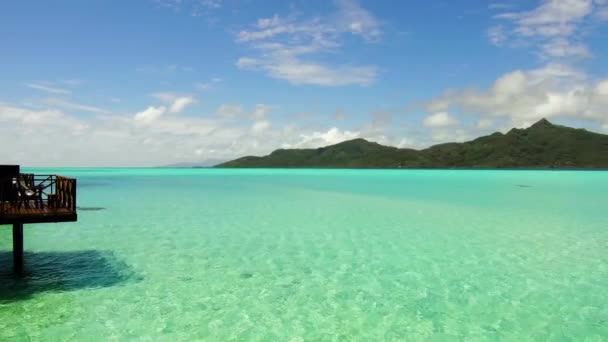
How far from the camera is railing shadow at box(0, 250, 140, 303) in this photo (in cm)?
1432

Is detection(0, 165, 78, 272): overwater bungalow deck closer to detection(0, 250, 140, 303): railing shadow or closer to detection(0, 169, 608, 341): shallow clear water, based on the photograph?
detection(0, 250, 140, 303): railing shadow

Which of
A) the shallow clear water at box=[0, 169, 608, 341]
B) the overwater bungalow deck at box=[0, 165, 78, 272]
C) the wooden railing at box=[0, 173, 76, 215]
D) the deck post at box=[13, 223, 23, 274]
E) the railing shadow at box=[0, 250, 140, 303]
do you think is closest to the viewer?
the shallow clear water at box=[0, 169, 608, 341]

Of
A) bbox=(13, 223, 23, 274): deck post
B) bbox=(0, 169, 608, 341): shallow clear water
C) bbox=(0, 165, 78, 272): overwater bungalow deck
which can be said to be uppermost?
bbox=(0, 165, 78, 272): overwater bungalow deck

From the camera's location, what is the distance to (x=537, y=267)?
17938 millimetres

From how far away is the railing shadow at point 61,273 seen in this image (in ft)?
47.0

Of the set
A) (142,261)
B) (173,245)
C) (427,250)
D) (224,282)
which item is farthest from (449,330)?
(173,245)

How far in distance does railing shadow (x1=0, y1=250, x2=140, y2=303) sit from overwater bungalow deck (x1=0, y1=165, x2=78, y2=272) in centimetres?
108

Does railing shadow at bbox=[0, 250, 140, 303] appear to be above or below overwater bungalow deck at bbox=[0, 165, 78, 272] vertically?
below

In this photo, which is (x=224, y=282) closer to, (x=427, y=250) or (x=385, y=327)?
(x=385, y=327)

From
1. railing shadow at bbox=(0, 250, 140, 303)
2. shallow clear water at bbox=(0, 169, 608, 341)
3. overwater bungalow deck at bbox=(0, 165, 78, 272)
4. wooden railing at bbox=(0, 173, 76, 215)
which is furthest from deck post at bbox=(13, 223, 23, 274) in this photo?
wooden railing at bbox=(0, 173, 76, 215)

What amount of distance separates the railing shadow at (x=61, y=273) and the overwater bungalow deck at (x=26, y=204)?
1083mm

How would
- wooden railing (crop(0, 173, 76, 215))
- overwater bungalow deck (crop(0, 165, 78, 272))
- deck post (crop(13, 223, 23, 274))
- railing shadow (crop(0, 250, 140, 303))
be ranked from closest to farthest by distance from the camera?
railing shadow (crop(0, 250, 140, 303)), overwater bungalow deck (crop(0, 165, 78, 272)), wooden railing (crop(0, 173, 76, 215)), deck post (crop(13, 223, 23, 274))

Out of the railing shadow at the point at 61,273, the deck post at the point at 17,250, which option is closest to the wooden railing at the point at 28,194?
the deck post at the point at 17,250

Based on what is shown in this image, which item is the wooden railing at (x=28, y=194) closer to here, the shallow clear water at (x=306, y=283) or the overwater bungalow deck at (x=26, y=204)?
the overwater bungalow deck at (x=26, y=204)
